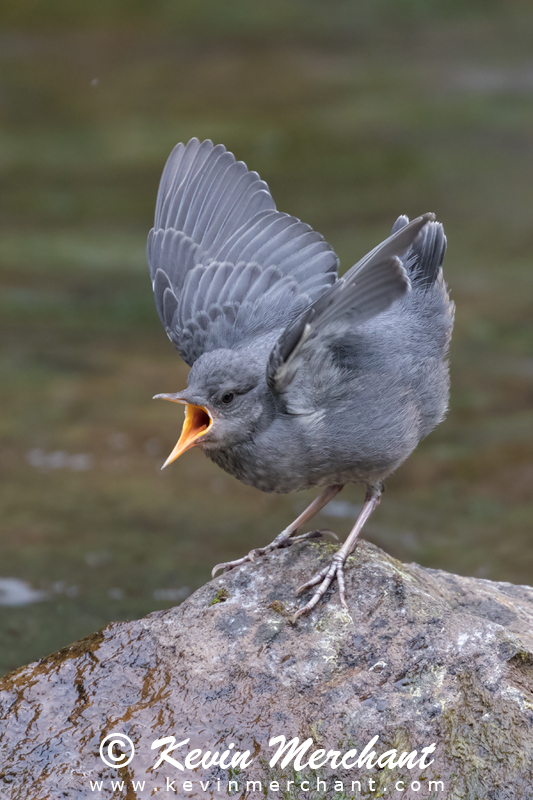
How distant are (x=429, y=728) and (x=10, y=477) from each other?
165 inches

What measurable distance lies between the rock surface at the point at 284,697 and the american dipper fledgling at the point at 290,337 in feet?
0.64

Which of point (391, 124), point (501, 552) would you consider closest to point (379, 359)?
point (501, 552)

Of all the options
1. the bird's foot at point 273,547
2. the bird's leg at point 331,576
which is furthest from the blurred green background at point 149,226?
the bird's leg at point 331,576

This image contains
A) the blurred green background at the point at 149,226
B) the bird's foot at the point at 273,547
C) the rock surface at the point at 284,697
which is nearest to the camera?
the rock surface at the point at 284,697

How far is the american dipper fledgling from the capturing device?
3.20 meters

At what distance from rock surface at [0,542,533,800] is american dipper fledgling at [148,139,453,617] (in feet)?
0.64

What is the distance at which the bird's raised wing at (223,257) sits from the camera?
3.83 metres

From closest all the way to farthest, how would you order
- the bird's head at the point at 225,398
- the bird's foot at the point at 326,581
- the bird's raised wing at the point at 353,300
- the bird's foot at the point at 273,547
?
the bird's raised wing at the point at 353,300
the bird's foot at the point at 326,581
the bird's head at the point at 225,398
the bird's foot at the point at 273,547

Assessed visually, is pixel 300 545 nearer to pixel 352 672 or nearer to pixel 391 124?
pixel 352 672

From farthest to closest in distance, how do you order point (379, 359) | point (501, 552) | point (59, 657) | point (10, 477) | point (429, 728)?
point (10, 477), point (501, 552), point (379, 359), point (59, 657), point (429, 728)

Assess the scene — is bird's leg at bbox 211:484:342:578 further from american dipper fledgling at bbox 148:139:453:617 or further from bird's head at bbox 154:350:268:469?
bird's head at bbox 154:350:268:469

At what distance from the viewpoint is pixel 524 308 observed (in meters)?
8.83

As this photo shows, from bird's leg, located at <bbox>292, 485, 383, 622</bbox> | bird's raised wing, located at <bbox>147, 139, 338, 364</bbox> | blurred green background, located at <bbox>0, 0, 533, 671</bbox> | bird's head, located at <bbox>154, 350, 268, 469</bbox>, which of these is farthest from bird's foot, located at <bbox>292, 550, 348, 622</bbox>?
blurred green background, located at <bbox>0, 0, 533, 671</bbox>

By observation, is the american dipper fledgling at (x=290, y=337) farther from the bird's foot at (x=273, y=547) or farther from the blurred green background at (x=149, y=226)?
the blurred green background at (x=149, y=226)
